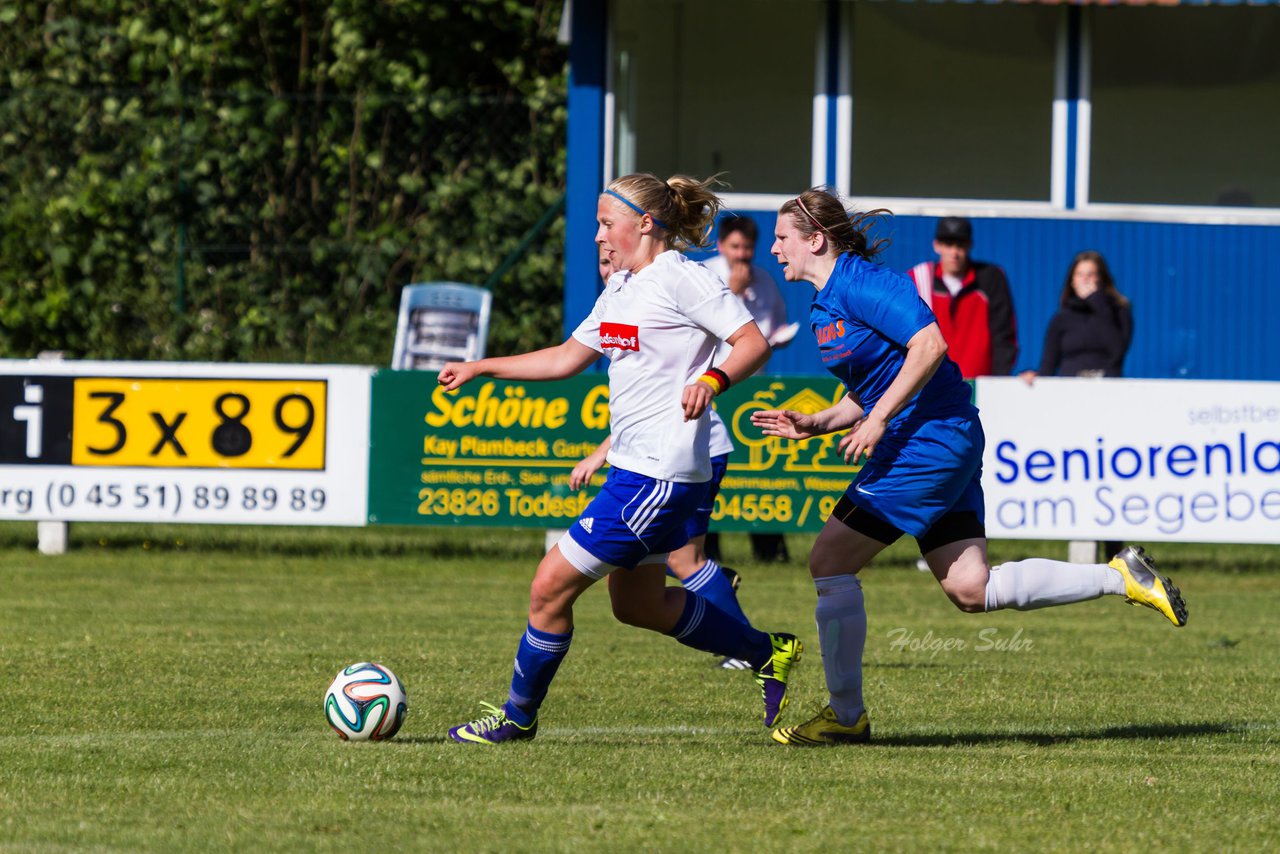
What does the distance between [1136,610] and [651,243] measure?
6.35 metres

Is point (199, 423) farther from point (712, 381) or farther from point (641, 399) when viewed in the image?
point (712, 381)

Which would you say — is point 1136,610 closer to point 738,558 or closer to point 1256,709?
point 738,558

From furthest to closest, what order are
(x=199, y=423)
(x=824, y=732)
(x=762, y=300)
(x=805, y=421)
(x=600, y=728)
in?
(x=199, y=423), (x=762, y=300), (x=600, y=728), (x=824, y=732), (x=805, y=421)

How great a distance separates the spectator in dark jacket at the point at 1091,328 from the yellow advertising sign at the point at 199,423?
497 cm

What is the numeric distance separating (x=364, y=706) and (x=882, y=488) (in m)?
1.79

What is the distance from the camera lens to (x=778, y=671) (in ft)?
22.3

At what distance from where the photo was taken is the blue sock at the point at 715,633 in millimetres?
6594

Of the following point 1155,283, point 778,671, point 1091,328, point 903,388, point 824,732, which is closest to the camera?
point 903,388

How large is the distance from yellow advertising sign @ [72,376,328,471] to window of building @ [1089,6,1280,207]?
866cm

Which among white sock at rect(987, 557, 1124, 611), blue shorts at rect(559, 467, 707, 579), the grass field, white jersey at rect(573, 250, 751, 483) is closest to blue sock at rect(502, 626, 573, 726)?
the grass field

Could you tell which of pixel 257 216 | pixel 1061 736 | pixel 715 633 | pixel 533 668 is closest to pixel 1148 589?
pixel 1061 736

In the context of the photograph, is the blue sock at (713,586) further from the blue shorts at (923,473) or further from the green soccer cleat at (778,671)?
the blue shorts at (923,473)

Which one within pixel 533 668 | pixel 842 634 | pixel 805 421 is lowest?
pixel 533 668

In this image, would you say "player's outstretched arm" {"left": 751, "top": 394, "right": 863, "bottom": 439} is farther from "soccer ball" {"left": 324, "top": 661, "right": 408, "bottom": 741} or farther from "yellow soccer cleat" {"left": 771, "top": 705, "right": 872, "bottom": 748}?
"soccer ball" {"left": 324, "top": 661, "right": 408, "bottom": 741}
